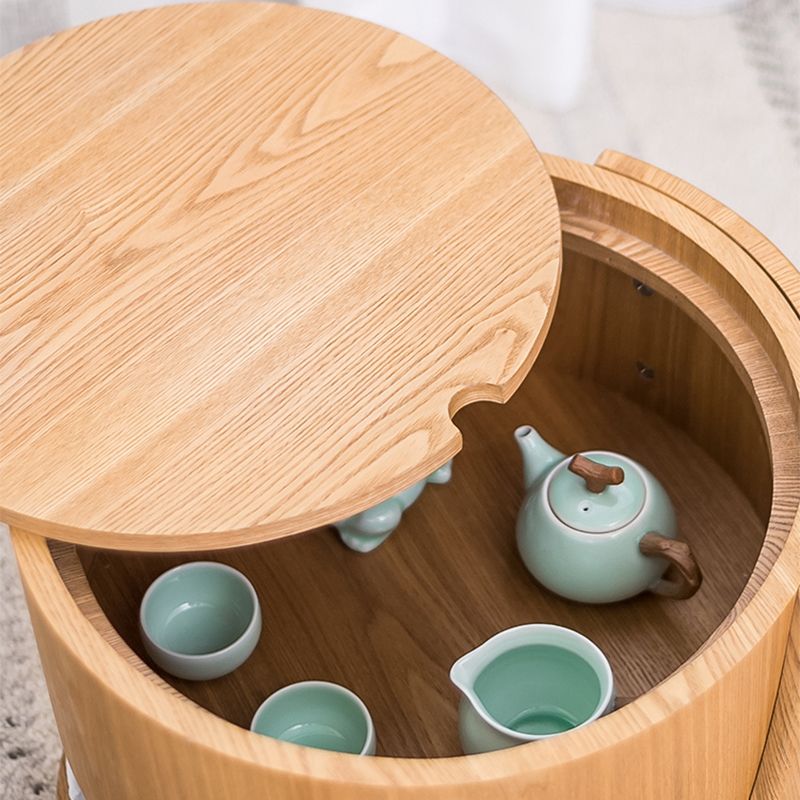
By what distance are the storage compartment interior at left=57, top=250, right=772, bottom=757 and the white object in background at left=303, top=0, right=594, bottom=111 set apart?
739mm

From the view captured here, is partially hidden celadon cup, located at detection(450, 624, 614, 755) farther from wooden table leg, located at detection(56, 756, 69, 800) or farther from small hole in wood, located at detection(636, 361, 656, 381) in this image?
wooden table leg, located at detection(56, 756, 69, 800)

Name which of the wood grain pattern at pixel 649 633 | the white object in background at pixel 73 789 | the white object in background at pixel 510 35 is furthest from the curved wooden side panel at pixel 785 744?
the white object in background at pixel 510 35

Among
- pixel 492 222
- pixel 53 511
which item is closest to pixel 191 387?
pixel 53 511

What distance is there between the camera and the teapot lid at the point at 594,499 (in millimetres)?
1042

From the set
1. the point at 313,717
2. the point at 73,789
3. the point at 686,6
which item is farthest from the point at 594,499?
the point at 686,6

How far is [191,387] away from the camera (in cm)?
88

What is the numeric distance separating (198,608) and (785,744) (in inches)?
19.2

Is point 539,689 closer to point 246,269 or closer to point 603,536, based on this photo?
point 603,536

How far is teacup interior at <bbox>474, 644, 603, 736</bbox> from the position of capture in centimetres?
100

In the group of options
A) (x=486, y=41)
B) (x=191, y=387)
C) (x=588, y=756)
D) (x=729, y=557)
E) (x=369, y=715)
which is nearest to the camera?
(x=588, y=756)

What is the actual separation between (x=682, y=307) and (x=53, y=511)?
526 mm

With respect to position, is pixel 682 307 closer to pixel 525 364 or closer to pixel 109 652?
pixel 525 364

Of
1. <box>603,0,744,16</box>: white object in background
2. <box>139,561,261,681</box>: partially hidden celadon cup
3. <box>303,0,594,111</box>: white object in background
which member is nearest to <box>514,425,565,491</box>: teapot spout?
<box>139,561,261,681</box>: partially hidden celadon cup

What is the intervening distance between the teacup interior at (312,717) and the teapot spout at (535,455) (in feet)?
0.78
